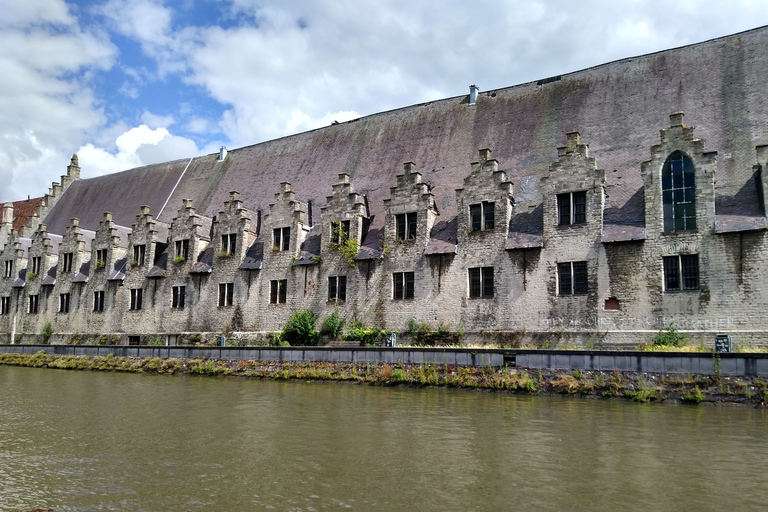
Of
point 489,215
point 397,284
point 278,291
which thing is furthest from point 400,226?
point 278,291

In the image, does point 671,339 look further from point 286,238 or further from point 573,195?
point 286,238

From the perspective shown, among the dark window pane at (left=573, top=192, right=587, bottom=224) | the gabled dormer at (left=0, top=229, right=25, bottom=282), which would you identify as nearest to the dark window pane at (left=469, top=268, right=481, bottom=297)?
the dark window pane at (left=573, top=192, right=587, bottom=224)

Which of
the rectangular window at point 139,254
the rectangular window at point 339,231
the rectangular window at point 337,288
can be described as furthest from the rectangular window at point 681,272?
the rectangular window at point 139,254

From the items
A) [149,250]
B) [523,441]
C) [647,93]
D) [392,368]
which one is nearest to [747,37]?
[647,93]

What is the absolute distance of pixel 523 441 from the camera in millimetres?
13914

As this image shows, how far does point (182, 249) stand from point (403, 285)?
1646 centimetres

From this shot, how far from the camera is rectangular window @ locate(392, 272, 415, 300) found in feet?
105

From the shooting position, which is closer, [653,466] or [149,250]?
[653,466]

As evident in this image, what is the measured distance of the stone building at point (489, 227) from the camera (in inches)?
1019

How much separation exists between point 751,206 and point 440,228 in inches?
541

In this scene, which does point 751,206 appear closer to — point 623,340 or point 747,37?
point 623,340

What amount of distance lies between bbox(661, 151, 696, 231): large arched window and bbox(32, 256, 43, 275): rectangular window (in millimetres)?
43380

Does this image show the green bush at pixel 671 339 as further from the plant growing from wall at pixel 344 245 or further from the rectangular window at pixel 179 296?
the rectangular window at pixel 179 296

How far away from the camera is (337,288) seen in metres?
34.0
